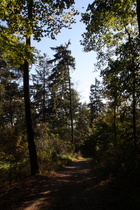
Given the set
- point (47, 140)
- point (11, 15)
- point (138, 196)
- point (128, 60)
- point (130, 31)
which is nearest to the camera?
point (138, 196)

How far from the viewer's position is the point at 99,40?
25.2ft

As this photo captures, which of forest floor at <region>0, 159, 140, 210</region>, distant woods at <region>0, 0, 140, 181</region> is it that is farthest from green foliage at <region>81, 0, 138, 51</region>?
forest floor at <region>0, 159, 140, 210</region>

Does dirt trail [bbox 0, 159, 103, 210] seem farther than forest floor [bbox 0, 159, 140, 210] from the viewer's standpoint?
Yes

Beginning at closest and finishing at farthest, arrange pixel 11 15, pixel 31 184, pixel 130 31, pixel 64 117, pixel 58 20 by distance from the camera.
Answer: pixel 11 15
pixel 58 20
pixel 31 184
pixel 130 31
pixel 64 117

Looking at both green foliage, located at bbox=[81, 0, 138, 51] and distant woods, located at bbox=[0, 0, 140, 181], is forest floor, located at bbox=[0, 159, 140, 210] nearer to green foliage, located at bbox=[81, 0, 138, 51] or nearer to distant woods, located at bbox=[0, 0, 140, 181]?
distant woods, located at bbox=[0, 0, 140, 181]

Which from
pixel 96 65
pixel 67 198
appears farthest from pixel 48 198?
pixel 96 65

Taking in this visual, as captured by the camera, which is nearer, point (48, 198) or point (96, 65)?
point (48, 198)

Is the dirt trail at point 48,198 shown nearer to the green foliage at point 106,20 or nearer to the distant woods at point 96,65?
the distant woods at point 96,65

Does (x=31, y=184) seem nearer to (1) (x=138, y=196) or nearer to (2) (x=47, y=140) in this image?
(1) (x=138, y=196)

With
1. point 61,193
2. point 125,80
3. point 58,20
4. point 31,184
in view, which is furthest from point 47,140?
point 58,20

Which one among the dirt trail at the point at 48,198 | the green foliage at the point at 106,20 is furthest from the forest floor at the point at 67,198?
the green foliage at the point at 106,20

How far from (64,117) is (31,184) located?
1866 cm

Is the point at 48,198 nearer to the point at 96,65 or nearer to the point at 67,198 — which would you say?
the point at 67,198

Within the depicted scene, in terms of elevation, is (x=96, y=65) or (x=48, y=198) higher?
(x=96, y=65)
